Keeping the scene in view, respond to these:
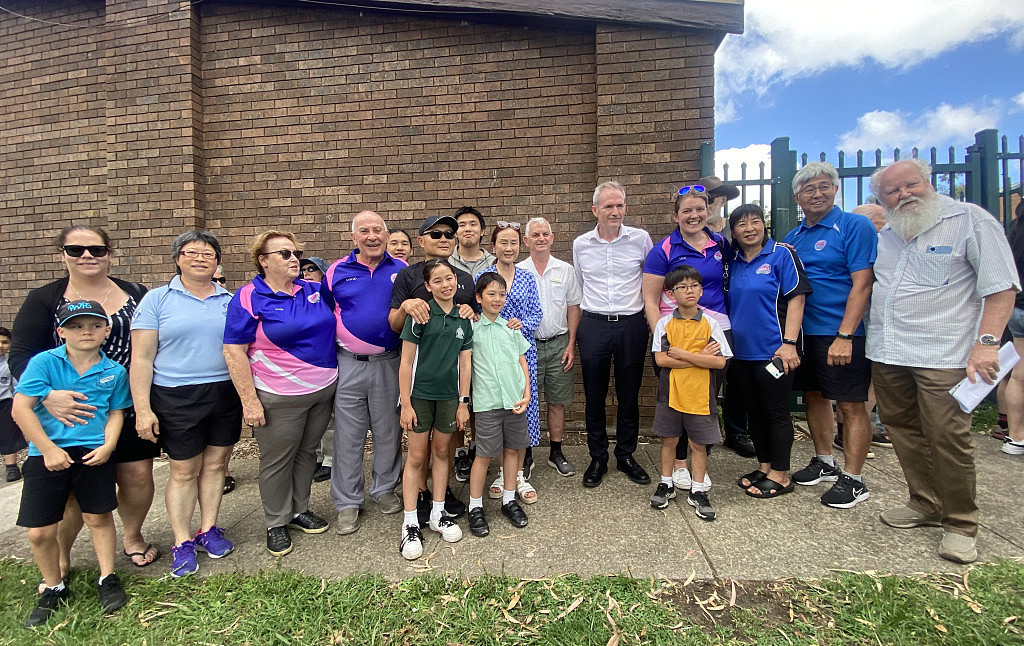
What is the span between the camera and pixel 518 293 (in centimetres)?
338

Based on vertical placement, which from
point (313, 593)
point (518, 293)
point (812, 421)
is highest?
point (518, 293)

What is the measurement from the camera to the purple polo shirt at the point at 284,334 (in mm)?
2689

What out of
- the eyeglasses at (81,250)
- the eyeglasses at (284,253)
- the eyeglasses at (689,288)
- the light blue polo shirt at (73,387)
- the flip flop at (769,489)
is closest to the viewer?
the light blue polo shirt at (73,387)

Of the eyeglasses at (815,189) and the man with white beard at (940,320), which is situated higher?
the eyeglasses at (815,189)

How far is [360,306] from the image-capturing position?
300 centimetres

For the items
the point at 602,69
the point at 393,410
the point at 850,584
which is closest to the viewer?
the point at 850,584

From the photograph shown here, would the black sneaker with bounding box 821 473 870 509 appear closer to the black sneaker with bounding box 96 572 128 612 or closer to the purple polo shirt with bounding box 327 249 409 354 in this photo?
the purple polo shirt with bounding box 327 249 409 354

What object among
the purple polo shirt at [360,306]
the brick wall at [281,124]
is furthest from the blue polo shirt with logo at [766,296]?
the purple polo shirt at [360,306]

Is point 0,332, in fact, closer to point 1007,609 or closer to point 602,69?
point 602,69

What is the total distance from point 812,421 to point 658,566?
1893mm

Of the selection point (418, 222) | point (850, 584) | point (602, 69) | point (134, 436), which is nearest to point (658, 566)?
point (850, 584)

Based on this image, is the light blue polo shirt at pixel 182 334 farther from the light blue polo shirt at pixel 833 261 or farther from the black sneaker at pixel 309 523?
the light blue polo shirt at pixel 833 261

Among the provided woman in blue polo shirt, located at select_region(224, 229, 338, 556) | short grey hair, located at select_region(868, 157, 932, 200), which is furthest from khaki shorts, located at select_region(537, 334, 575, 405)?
short grey hair, located at select_region(868, 157, 932, 200)

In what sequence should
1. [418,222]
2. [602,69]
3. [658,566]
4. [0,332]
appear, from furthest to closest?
[418,222]
[602,69]
[0,332]
[658,566]
